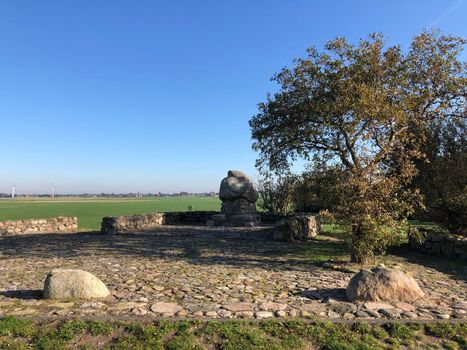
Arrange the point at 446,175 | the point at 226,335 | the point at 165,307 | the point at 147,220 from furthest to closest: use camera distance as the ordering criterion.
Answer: the point at 147,220
the point at 446,175
the point at 165,307
the point at 226,335

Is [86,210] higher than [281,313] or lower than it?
higher

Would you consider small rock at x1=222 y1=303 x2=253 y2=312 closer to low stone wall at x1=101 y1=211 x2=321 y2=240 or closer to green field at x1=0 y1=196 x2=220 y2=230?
low stone wall at x1=101 y1=211 x2=321 y2=240

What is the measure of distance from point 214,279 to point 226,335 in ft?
11.9

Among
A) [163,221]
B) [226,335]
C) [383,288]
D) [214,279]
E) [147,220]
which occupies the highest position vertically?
[147,220]

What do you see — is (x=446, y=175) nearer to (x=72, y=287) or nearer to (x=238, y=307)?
(x=238, y=307)

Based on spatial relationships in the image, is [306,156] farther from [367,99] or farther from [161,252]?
[161,252]

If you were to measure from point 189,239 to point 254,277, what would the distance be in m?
7.91

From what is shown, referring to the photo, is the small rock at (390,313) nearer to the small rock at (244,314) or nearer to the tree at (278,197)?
Result: the small rock at (244,314)

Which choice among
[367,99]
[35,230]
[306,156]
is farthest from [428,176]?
[35,230]

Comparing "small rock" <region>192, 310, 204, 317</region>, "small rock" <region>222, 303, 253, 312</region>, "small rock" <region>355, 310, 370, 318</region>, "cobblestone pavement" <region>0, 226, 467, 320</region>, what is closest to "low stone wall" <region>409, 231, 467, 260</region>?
"cobblestone pavement" <region>0, 226, 467, 320</region>

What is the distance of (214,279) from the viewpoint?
30.1 ft

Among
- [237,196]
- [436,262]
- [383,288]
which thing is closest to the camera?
[383,288]

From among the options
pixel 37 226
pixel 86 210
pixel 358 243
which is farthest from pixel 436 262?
pixel 86 210

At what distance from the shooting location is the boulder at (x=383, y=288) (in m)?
7.25
